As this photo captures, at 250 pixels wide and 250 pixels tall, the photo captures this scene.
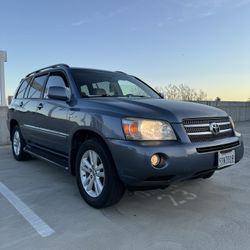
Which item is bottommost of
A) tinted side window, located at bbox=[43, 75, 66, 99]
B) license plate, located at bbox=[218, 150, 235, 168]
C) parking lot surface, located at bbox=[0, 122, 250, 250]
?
parking lot surface, located at bbox=[0, 122, 250, 250]

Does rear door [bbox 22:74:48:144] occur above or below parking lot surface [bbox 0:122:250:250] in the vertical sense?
above

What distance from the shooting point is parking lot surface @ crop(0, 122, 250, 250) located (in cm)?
290

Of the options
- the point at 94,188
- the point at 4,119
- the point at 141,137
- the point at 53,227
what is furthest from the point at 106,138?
the point at 4,119

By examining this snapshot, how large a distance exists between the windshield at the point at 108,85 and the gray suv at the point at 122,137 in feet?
0.05

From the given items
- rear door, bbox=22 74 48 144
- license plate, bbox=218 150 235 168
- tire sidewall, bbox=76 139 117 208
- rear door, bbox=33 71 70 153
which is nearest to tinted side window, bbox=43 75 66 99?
rear door, bbox=33 71 70 153

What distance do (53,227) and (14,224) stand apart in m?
0.45

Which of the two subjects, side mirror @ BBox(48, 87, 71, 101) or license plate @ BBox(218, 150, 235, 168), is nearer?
license plate @ BBox(218, 150, 235, 168)

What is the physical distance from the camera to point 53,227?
10.6ft

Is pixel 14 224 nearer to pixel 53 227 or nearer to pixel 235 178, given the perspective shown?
pixel 53 227

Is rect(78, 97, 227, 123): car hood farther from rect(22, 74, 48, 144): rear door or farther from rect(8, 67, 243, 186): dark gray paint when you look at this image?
rect(22, 74, 48, 144): rear door

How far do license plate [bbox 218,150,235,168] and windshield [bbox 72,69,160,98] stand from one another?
1729 millimetres

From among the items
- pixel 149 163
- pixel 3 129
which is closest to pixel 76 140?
pixel 149 163

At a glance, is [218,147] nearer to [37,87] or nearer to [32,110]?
[32,110]

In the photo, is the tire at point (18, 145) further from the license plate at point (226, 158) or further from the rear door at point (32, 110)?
the license plate at point (226, 158)
